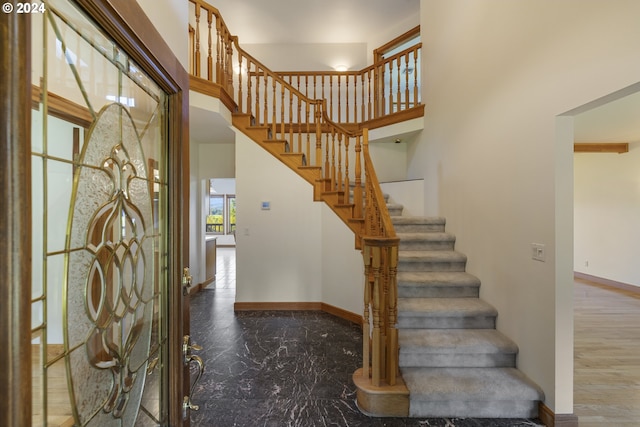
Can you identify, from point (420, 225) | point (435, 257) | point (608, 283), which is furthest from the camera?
point (608, 283)

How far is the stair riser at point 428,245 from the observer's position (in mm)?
3230

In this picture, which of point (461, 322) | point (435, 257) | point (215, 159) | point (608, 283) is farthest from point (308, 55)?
point (608, 283)

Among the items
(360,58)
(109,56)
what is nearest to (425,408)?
(109,56)

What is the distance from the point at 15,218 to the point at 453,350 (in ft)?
8.42

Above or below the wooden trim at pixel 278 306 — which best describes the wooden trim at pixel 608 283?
above

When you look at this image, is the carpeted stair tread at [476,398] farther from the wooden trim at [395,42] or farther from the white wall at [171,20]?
the wooden trim at [395,42]

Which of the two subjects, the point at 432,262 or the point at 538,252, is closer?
the point at 538,252

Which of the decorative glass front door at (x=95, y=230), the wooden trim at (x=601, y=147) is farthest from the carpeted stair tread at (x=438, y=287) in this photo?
the wooden trim at (x=601, y=147)

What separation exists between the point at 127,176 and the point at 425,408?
2.28m

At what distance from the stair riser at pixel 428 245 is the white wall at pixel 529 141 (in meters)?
0.21

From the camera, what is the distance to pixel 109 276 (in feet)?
2.60

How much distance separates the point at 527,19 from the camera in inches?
79.0

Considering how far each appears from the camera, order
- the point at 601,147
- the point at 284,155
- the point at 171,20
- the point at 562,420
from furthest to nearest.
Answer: the point at 601,147 < the point at 284,155 < the point at 562,420 < the point at 171,20

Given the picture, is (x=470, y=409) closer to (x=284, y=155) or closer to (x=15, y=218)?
(x=15, y=218)
